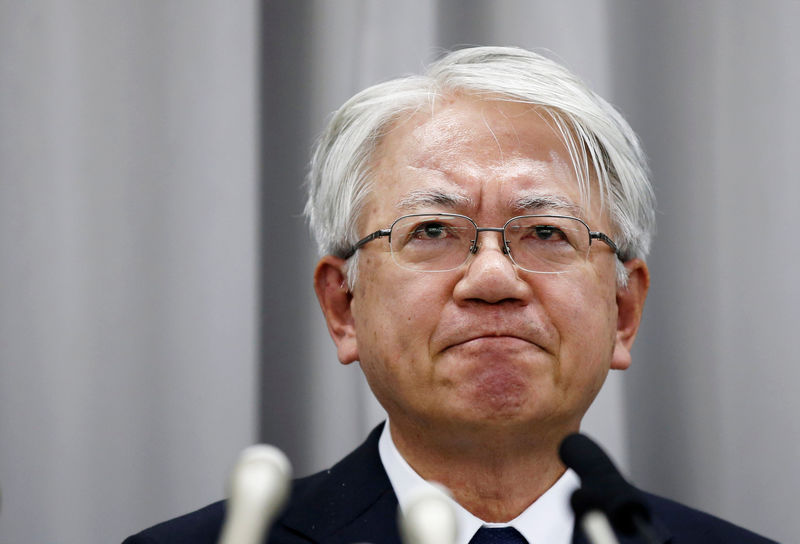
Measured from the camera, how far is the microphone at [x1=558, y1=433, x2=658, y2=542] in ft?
2.60

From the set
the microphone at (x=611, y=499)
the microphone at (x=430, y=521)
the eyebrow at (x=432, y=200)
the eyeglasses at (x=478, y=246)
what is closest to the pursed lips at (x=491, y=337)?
the eyeglasses at (x=478, y=246)

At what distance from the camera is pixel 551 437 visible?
1.53 metres

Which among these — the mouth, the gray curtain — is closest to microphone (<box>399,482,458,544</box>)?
the mouth

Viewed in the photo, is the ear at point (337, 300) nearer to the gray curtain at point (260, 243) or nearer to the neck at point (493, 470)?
the neck at point (493, 470)

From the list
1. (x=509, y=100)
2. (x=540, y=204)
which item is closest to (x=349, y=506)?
(x=540, y=204)

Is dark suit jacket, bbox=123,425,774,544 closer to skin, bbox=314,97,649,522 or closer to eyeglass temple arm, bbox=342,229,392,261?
skin, bbox=314,97,649,522

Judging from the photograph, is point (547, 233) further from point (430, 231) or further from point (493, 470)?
point (493, 470)

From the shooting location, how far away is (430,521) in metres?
0.72

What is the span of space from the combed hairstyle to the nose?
23 cm

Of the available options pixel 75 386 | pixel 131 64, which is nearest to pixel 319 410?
pixel 75 386

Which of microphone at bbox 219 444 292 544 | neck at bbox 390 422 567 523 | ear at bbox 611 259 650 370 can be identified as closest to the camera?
microphone at bbox 219 444 292 544

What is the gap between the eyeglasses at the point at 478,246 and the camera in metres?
1.49

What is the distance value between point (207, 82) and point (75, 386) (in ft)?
2.48

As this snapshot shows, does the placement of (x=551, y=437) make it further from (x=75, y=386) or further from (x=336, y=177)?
(x=75, y=386)
